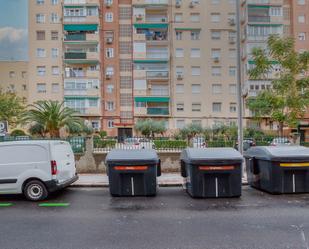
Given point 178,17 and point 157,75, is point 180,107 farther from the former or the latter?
point 178,17

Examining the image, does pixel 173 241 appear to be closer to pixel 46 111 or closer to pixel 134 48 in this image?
pixel 46 111

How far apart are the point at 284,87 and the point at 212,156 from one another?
7.94 metres

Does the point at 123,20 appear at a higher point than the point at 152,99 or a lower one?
higher

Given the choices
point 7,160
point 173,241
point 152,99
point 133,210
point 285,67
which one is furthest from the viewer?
point 152,99

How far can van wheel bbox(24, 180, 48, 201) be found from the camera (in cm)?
888

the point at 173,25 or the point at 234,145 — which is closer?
the point at 234,145

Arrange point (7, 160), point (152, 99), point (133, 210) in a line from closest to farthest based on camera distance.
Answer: point (133, 210)
point (7, 160)
point (152, 99)

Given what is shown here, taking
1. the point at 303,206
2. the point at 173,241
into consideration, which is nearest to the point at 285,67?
the point at 303,206

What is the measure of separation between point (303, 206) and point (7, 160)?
26.5 ft

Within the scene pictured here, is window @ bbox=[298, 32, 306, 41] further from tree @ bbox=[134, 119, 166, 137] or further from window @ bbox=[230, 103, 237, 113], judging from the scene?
tree @ bbox=[134, 119, 166, 137]

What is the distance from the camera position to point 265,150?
9773 millimetres

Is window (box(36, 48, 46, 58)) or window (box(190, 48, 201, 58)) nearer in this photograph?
window (box(36, 48, 46, 58))

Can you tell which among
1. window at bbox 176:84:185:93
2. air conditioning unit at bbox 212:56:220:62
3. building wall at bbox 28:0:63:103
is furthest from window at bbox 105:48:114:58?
air conditioning unit at bbox 212:56:220:62

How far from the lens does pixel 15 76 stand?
60.1 meters
